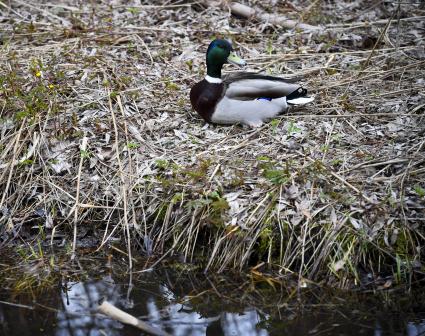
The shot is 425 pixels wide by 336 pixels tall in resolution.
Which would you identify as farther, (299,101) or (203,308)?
(299,101)

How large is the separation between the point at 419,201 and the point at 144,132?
2164mm

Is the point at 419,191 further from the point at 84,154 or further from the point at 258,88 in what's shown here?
the point at 84,154

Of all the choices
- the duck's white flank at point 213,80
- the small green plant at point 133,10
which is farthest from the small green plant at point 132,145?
the small green plant at point 133,10

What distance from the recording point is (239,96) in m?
4.99

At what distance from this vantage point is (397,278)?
12.8 ft

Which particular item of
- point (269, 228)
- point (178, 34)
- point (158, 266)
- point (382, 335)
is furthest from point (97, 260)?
point (178, 34)

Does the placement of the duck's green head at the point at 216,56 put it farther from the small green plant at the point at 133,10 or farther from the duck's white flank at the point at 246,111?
the small green plant at the point at 133,10

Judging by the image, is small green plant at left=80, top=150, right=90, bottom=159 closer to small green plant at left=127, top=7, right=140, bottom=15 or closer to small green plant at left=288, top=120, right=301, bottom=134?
small green plant at left=288, top=120, right=301, bottom=134

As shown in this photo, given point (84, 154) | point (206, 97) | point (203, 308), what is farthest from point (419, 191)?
point (84, 154)

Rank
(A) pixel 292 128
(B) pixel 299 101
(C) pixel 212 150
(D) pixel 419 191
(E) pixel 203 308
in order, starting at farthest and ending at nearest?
(B) pixel 299 101 < (A) pixel 292 128 < (C) pixel 212 150 < (D) pixel 419 191 < (E) pixel 203 308

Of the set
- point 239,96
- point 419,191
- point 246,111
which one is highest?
point 239,96

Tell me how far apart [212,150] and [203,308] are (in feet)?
4.48

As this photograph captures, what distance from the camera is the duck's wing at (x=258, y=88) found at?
4.98 metres

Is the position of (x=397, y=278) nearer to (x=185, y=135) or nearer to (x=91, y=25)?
(x=185, y=135)
